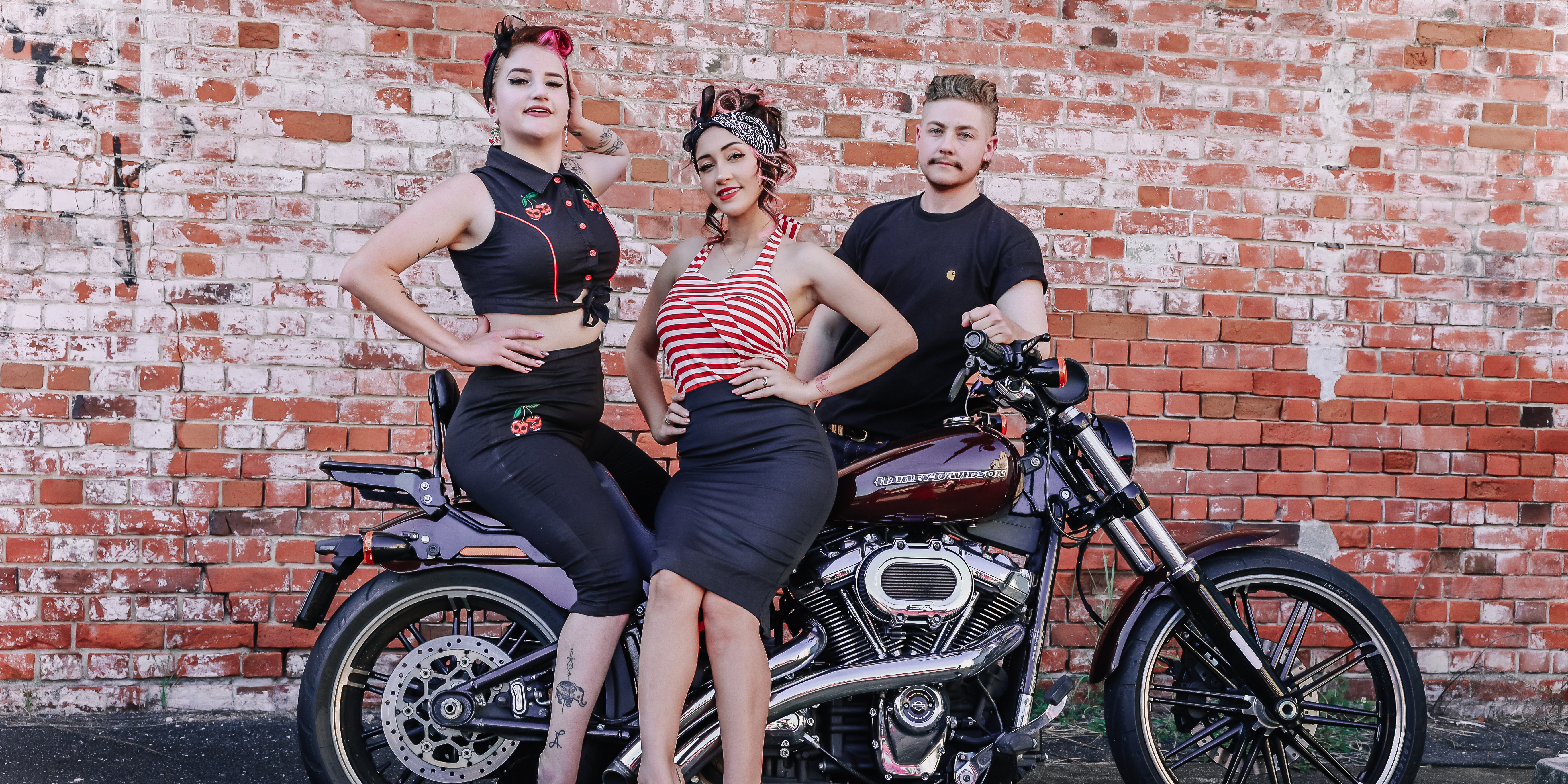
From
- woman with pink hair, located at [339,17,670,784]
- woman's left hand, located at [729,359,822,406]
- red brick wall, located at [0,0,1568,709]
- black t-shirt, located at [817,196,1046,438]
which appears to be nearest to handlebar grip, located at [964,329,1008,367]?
black t-shirt, located at [817,196,1046,438]

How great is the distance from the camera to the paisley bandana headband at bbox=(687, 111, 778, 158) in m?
2.57

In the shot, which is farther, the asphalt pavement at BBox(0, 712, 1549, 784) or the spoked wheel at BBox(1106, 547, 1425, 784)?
the asphalt pavement at BBox(0, 712, 1549, 784)

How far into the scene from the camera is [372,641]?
2592 millimetres

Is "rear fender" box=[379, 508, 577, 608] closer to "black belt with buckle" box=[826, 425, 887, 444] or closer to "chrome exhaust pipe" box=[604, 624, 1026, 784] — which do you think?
"chrome exhaust pipe" box=[604, 624, 1026, 784]

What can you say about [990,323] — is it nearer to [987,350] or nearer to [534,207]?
[987,350]

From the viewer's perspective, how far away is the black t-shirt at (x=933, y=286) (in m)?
2.88

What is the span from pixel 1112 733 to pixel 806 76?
7.82 ft

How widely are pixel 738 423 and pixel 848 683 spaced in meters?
0.68

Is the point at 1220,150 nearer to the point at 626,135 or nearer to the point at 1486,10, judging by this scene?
the point at 1486,10

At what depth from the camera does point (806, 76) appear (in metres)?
3.71

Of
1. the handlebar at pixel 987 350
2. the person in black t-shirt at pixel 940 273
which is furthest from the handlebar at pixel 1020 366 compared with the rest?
the person in black t-shirt at pixel 940 273

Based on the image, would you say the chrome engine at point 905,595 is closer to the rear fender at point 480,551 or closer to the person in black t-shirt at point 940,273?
the person in black t-shirt at point 940,273

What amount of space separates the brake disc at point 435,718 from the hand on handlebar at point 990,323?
4.72 ft

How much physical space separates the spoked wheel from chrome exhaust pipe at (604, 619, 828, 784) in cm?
79
